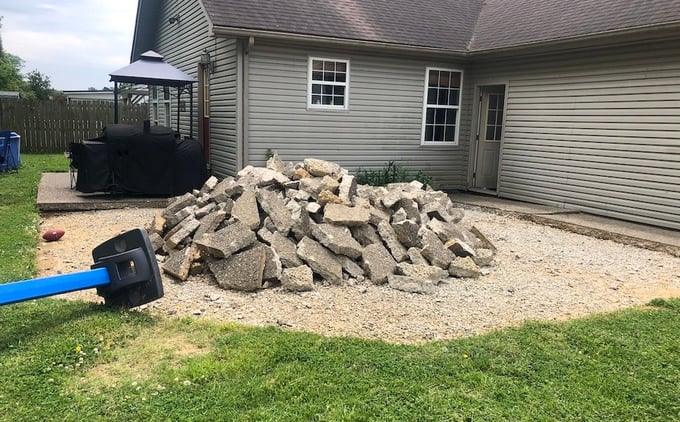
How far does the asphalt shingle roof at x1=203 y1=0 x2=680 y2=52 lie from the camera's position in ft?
29.1

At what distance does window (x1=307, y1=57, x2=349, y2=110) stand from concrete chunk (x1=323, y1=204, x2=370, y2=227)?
4900 mm

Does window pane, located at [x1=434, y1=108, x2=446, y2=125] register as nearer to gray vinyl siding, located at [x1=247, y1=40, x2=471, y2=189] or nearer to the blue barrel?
gray vinyl siding, located at [x1=247, y1=40, x2=471, y2=189]

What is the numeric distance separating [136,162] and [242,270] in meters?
4.90

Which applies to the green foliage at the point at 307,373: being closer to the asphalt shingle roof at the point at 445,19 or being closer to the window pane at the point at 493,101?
the asphalt shingle roof at the point at 445,19

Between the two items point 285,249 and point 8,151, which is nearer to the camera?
point 285,249

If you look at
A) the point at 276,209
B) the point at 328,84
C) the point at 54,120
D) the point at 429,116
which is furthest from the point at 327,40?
the point at 54,120

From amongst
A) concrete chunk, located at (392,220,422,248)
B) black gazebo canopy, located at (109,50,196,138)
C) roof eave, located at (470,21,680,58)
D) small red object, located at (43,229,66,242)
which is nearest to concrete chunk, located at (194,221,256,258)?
concrete chunk, located at (392,220,422,248)

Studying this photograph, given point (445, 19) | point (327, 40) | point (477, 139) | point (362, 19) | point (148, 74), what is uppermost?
point (445, 19)

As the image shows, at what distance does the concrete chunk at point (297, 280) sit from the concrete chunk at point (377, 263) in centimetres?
61

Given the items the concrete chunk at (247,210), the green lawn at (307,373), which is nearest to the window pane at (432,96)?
the concrete chunk at (247,210)

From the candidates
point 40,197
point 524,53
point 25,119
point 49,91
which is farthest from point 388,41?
point 49,91

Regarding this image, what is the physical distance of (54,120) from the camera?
17516 millimetres

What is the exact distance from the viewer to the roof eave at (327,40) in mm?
8883

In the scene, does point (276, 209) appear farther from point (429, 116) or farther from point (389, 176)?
point (429, 116)
